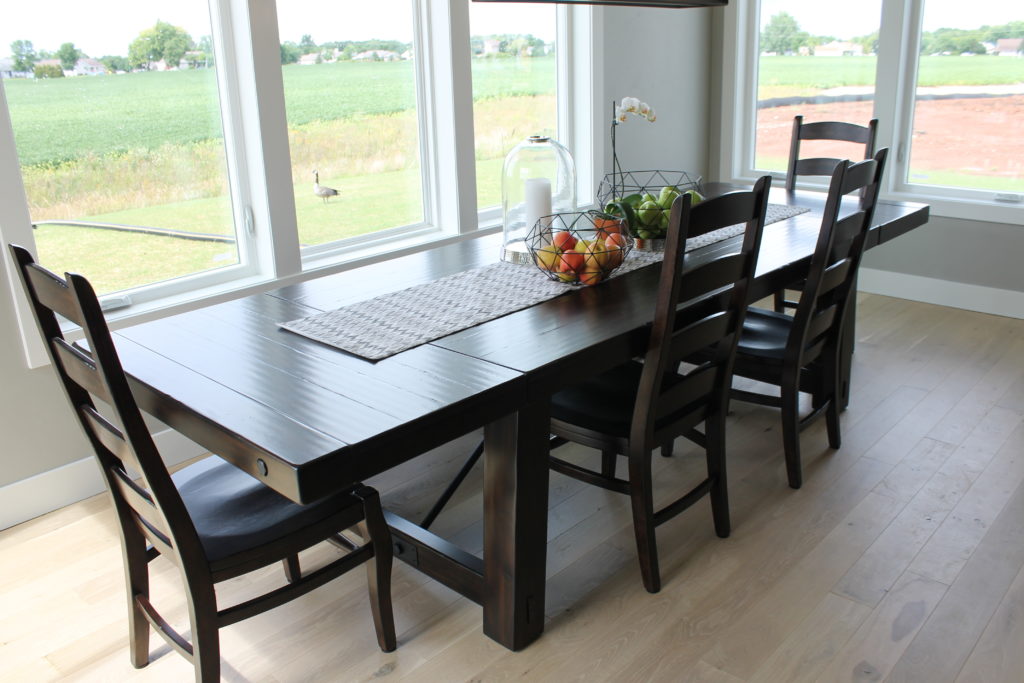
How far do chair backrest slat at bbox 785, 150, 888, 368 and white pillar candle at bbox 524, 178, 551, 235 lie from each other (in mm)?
781

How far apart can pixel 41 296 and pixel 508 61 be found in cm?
291

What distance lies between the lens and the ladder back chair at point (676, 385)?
2010 millimetres

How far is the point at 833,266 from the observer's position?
8.59 ft

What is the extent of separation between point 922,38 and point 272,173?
3.25 m

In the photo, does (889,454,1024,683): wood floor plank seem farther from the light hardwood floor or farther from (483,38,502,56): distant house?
(483,38,502,56): distant house

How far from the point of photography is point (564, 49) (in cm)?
433

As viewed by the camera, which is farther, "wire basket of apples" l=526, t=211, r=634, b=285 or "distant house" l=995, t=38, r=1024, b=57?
"distant house" l=995, t=38, r=1024, b=57

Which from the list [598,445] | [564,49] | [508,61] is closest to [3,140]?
[598,445]

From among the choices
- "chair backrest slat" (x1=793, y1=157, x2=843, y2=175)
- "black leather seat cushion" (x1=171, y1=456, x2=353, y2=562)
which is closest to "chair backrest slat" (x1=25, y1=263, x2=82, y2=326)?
"black leather seat cushion" (x1=171, y1=456, x2=353, y2=562)

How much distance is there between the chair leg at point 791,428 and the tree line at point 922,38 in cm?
255

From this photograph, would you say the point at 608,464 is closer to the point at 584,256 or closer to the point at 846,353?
the point at 584,256

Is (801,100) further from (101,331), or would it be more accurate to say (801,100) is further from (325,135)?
(101,331)

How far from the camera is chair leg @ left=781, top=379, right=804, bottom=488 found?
271 cm

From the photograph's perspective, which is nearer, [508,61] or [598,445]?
[598,445]
